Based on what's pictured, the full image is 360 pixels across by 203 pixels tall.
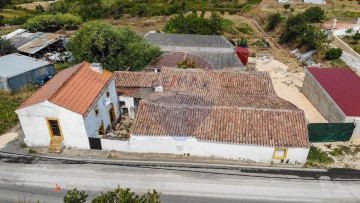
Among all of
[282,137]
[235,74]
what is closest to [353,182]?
[282,137]

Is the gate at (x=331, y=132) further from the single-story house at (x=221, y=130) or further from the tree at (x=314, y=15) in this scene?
the tree at (x=314, y=15)

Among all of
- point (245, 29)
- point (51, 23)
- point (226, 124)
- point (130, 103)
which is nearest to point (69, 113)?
point (130, 103)

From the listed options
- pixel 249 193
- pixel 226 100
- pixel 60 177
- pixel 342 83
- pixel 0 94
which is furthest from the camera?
pixel 0 94

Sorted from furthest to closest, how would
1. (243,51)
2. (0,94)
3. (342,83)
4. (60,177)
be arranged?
(243,51) → (0,94) → (342,83) → (60,177)

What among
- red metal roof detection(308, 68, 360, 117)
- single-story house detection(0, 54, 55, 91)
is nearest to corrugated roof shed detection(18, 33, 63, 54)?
single-story house detection(0, 54, 55, 91)

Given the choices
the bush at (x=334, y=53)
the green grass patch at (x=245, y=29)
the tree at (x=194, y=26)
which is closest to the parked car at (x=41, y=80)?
the tree at (x=194, y=26)

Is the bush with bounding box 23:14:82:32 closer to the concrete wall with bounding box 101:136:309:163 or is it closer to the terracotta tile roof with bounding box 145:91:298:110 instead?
the terracotta tile roof with bounding box 145:91:298:110

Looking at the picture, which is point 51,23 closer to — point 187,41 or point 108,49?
point 187,41

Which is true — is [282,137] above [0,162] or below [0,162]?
above

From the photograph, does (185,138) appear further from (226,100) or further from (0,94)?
(0,94)
